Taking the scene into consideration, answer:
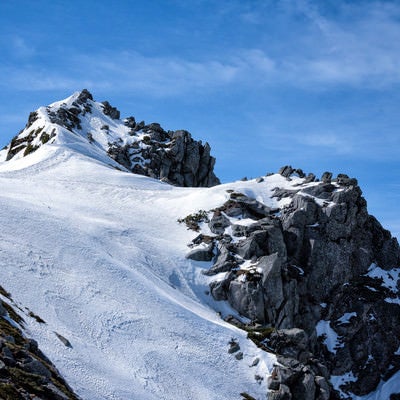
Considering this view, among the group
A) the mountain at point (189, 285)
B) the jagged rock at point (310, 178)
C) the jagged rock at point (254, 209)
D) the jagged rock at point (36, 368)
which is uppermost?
the jagged rock at point (310, 178)

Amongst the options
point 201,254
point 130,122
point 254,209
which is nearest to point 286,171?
point 254,209

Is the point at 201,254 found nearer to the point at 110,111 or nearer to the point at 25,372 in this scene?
the point at 25,372

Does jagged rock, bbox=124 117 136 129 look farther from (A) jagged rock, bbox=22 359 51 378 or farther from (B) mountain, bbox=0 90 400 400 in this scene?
(A) jagged rock, bbox=22 359 51 378

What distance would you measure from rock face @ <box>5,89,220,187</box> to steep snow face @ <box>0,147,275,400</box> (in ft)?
153

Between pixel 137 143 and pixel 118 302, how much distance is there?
85.0m

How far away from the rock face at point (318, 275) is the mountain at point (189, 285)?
0.57 feet

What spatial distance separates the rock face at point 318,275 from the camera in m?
60.2

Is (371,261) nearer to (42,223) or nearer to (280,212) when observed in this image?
(280,212)

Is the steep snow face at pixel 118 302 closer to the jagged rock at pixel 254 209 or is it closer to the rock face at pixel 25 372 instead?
the rock face at pixel 25 372

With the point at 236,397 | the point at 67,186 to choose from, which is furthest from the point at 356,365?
the point at 67,186

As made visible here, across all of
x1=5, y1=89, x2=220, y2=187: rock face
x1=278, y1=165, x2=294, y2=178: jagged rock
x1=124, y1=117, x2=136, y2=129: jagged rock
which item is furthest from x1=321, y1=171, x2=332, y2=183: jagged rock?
x1=124, y1=117, x2=136, y2=129: jagged rock

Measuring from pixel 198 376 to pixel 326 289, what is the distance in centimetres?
3231

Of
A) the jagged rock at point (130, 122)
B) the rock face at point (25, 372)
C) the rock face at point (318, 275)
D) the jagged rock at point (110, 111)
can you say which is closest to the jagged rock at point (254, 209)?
the rock face at point (318, 275)

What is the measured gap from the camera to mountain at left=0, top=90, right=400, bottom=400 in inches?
1559
